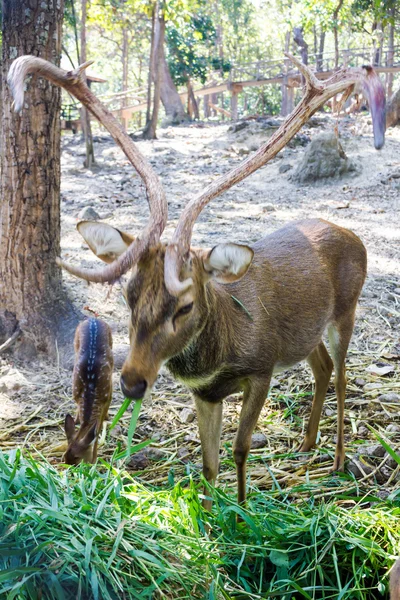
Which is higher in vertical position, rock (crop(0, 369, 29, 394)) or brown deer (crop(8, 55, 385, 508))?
brown deer (crop(8, 55, 385, 508))

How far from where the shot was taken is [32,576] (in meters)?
2.54

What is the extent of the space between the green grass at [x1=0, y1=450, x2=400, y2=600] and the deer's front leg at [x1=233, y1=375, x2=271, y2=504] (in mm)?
163

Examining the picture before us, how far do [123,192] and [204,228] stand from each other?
2.68m

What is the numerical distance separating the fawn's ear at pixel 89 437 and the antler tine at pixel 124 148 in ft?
5.03

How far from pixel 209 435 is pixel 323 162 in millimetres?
8914

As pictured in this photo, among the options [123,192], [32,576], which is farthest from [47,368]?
[123,192]

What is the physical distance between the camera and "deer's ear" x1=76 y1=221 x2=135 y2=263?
10.2 feet

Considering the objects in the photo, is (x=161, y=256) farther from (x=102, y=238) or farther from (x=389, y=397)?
(x=389, y=397)

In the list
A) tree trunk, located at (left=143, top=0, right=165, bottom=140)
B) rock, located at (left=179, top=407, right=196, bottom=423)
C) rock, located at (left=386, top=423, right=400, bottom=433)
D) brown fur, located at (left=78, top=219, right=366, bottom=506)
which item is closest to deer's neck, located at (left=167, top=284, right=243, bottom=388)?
brown fur, located at (left=78, top=219, right=366, bottom=506)

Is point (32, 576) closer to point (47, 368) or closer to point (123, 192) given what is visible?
point (47, 368)

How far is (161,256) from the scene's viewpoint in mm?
3037

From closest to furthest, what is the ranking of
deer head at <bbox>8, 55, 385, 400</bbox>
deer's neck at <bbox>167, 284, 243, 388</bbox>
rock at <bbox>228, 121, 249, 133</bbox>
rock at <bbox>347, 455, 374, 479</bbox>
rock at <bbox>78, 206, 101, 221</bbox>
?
1. deer head at <bbox>8, 55, 385, 400</bbox>
2. deer's neck at <bbox>167, 284, 243, 388</bbox>
3. rock at <bbox>347, 455, 374, 479</bbox>
4. rock at <bbox>78, 206, 101, 221</bbox>
5. rock at <bbox>228, 121, 249, 133</bbox>

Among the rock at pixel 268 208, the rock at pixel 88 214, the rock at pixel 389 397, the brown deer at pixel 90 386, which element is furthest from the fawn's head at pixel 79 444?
the rock at pixel 268 208

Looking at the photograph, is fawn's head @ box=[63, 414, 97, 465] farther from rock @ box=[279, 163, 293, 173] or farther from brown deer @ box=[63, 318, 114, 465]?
rock @ box=[279, 163, 293, 173]
